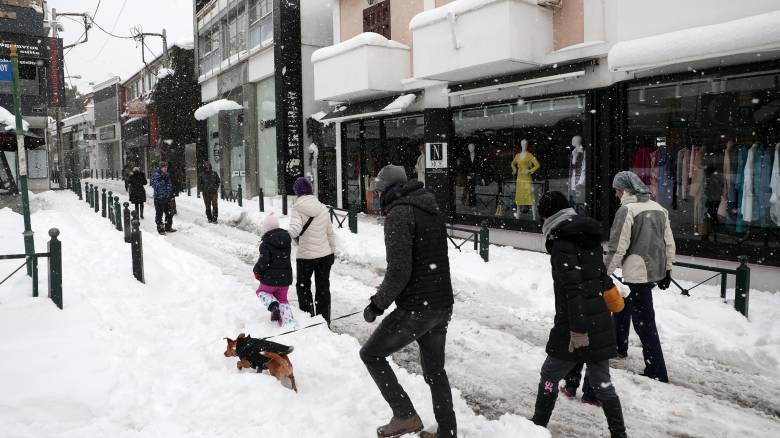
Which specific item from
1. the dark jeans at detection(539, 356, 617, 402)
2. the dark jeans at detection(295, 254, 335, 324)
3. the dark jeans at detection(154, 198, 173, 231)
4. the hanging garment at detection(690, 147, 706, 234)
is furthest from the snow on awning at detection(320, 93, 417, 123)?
the dark jeans at detection(539, 356, 617, 402)

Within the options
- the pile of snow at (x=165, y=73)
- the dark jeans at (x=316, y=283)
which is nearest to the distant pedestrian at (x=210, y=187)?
the dark jeans at (x=316, y=283)

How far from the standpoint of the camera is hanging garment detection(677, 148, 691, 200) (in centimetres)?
898

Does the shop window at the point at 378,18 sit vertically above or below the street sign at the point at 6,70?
above

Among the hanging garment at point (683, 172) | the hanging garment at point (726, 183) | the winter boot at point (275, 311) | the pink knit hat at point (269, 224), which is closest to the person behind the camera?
the pink knit hat at point (269, 224)

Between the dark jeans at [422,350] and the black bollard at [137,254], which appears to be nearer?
the dark jeans at [422,350]

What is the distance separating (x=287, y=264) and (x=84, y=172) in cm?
6225

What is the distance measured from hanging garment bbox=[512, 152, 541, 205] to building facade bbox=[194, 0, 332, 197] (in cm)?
839

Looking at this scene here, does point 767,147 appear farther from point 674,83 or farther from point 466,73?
point 466,73

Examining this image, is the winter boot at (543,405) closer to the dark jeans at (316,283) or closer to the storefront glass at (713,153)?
the dark jeans at (316,283)

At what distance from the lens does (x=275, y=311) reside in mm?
6250

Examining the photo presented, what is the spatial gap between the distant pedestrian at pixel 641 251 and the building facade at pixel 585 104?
3958 millimetres

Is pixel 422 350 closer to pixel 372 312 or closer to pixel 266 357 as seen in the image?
pixel 372 312

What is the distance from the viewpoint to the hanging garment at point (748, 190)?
815cm

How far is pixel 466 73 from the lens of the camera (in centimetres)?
1165
